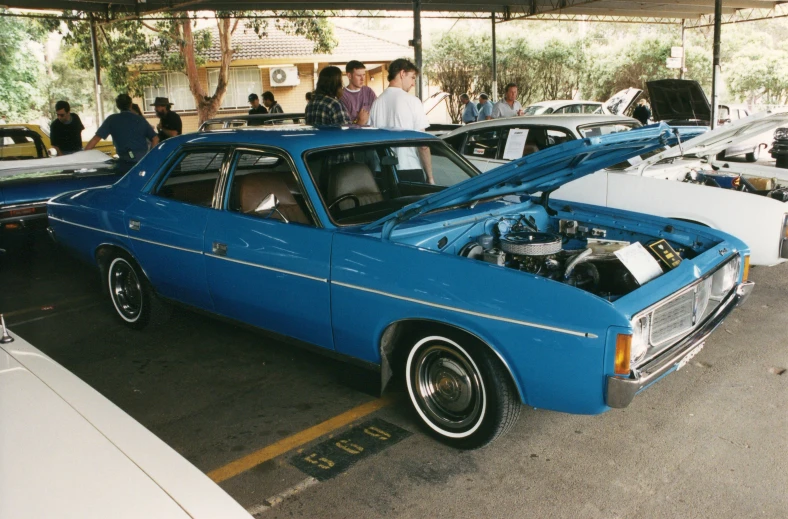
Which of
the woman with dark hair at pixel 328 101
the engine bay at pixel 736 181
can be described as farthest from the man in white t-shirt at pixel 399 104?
the engine bay at pixel 736 181

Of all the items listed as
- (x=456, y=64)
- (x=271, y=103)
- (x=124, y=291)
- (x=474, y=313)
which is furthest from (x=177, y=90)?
(x=474, y=313)

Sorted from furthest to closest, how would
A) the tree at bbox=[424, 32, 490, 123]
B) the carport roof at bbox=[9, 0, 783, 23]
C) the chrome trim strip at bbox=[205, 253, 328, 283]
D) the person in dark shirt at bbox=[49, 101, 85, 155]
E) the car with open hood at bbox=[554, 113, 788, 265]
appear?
the tree at bbox=[424, 32, 490, 123] < the carport roof at bbox=[9, 0, 783, 23] < the person in dark shirt at bbox=[49, 101, 85, 155] < the car with open hood at bbox=[554, 113, 788, 265] < the chrome trim strip at bbox=[205, 253, 328, 283]

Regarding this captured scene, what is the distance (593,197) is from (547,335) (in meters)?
3.94

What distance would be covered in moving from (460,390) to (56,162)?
6526 mm

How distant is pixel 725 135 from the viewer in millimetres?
6031

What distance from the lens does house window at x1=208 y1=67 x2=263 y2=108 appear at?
95.3 ft

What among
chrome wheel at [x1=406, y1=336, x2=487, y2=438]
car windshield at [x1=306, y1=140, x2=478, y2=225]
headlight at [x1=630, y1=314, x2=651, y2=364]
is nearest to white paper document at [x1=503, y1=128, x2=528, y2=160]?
car windshield at [x1=306, y1=140, x2=478, y2=225]

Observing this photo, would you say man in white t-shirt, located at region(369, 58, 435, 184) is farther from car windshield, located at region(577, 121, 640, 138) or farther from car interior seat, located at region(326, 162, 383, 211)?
car interior seat, located at region(326, 162, 383, 211)

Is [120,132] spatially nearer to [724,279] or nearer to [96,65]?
[724,279]

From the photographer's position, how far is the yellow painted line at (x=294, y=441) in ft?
10.6

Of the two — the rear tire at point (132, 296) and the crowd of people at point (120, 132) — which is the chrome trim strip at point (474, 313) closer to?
the rear tire at point (132, 296)

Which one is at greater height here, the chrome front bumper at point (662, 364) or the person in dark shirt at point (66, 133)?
the person in dark shirt at point (66, 133)

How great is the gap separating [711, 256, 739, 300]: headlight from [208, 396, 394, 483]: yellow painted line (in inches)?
78.0

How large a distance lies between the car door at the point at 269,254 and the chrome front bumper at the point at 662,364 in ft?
5.11
